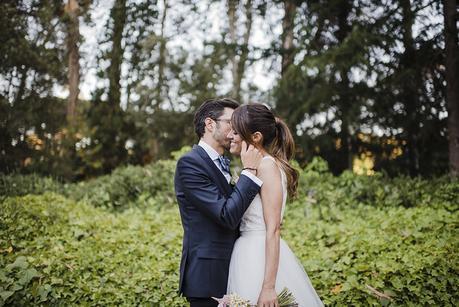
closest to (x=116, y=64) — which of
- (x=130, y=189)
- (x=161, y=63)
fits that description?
(x=161, y=63)

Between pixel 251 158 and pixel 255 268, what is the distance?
0.69 m

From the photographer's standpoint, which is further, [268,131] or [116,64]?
[116,64]

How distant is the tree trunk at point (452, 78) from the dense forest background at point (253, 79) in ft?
0.07

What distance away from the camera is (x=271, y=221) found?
2494 mm

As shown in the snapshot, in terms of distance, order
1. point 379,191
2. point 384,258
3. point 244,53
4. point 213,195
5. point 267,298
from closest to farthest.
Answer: point 267,298
point 213,195
point 384,258
point 379,191
point 244,53

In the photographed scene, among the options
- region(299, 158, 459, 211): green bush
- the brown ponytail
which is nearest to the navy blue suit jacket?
the brown ponytail

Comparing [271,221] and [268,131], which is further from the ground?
[268,131]

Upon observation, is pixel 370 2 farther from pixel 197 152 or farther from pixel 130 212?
pixel 197 152

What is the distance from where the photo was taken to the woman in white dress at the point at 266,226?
249cm

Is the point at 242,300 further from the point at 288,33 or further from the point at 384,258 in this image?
the point at 288,33

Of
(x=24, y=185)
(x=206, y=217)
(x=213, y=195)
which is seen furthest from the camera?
(x=24, y=185)

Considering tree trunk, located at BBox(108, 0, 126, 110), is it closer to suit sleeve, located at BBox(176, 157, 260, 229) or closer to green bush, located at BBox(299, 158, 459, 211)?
green bush, located at BBox(299, 158, 459, 211)

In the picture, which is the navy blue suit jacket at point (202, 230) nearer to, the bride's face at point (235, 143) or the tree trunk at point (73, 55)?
the bride's face at point (235, 143)

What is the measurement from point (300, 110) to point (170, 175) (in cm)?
379
